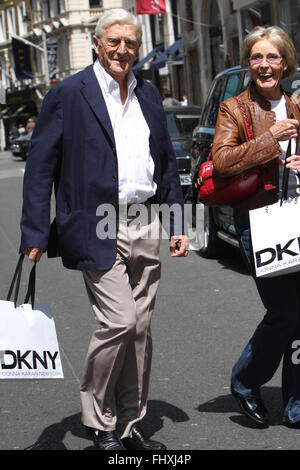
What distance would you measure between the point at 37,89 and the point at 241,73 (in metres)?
64.4

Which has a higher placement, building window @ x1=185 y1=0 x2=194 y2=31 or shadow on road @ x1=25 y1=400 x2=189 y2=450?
building window @ x1=185 y1=0 x2=194 y2=31

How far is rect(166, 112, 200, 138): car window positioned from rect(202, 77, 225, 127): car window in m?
6.39

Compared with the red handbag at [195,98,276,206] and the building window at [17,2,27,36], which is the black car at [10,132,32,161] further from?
the building window at [17,2,27,36]

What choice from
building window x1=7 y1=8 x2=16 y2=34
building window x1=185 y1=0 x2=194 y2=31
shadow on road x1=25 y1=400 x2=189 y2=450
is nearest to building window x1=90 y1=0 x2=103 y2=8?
building window x1=7 y1=8 x2=16 y2=34

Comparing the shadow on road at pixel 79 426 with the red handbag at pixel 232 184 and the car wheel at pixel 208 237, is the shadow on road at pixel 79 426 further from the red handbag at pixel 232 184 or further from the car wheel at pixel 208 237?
the car wheel at pixel 208 237

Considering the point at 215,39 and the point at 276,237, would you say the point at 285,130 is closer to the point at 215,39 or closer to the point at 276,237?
the point at 276,237

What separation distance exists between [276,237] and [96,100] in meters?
1.02

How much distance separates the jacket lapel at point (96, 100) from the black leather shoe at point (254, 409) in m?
1.47

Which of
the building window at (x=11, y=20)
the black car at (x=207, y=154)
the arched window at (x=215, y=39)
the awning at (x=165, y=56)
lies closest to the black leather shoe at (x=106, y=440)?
the black car at (x=207, y=154)

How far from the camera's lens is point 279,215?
409cm

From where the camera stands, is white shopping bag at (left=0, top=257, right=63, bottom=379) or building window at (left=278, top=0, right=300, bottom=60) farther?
building window at (left=278, top=0, right=300, bottom=60)

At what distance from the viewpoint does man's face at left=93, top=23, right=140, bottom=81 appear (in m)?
3.94

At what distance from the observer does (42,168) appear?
156 inches

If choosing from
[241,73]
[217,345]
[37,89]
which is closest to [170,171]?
[217,345]
